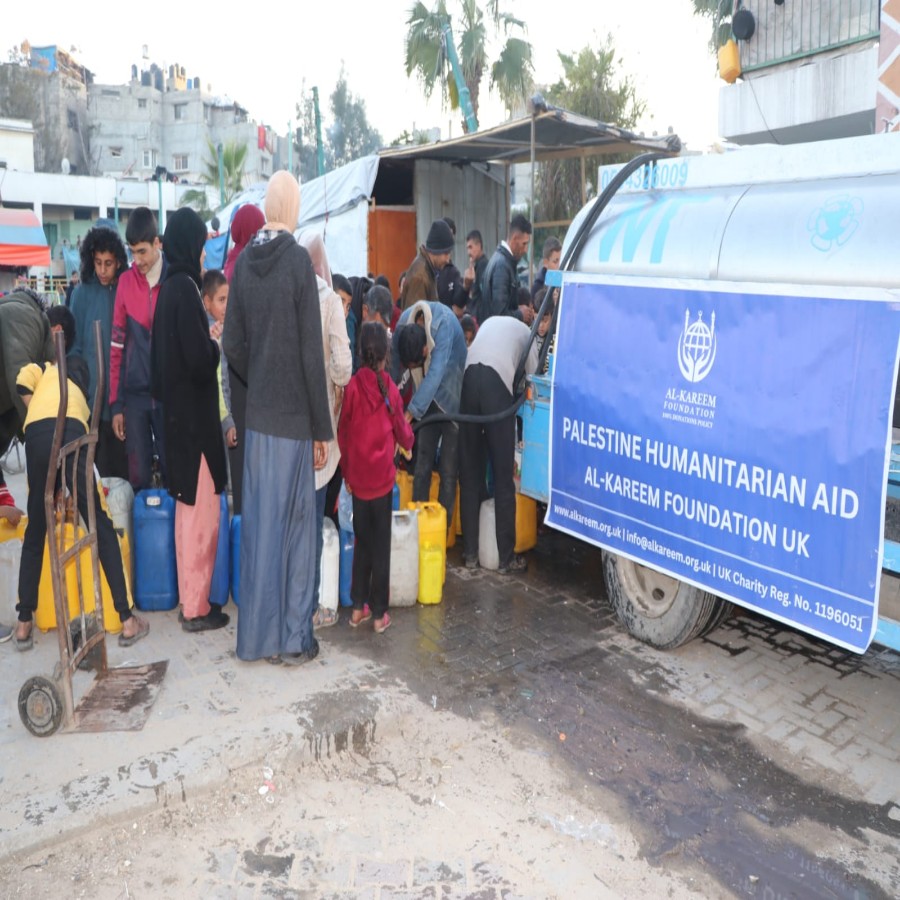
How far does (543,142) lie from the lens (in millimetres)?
10586

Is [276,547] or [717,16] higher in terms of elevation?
[717,16]

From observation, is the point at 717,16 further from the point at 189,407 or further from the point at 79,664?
the point at 79,664

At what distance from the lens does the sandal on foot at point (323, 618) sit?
488 centimetres

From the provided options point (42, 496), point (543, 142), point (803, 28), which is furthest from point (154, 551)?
point (803, 28)

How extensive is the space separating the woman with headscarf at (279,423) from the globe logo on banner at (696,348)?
5.46 ft

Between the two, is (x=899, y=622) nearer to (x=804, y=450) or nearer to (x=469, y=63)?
(x=804, y=450)

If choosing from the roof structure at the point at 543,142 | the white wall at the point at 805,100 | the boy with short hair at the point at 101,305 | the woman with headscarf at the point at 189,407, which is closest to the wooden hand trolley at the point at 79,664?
the woman with headscarf at the point at 189,407

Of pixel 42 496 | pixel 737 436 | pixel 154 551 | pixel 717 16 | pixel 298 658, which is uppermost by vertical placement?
pixel 717 16

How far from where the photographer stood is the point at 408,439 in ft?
15.9

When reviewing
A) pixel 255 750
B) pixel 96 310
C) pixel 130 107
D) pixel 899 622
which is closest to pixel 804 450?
pixel 899 622

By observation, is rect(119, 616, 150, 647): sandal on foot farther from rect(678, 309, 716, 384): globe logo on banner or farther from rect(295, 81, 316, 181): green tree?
rect(295, 81, 316, 181): green tree

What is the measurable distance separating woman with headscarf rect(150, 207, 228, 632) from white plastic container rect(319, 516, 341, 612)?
0.60 m

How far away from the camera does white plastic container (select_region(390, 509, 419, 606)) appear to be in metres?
5.09

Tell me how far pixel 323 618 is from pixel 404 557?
0.59 m
